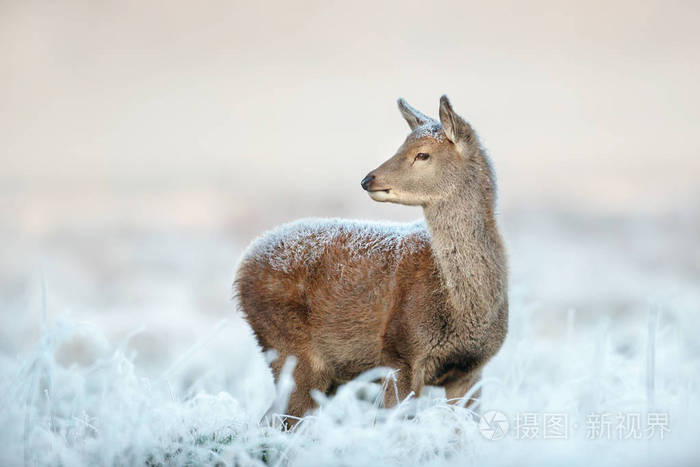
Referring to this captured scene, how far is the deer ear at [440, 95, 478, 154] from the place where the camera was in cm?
488

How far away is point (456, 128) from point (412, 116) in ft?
1.92

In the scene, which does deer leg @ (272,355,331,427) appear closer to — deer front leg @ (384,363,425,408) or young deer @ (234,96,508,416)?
young deer @ (234,96,508,416)

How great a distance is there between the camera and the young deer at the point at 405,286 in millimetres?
4758

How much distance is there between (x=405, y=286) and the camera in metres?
4.86

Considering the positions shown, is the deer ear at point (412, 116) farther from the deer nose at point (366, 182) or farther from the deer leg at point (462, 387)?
the deer leg at point (462, 387)

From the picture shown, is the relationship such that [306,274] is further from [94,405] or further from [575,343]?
[575,343]

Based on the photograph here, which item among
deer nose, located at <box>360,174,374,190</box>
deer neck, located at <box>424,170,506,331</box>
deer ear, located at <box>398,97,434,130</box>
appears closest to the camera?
deer neck, located at <box>424,170,506,331</box>

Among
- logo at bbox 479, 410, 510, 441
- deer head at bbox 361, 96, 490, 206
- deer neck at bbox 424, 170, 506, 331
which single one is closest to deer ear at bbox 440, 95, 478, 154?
deer head at bbox 361, 96, 490, 206

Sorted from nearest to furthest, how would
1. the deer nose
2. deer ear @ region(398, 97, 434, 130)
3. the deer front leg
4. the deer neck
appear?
the deer front leg, the deer neck, the deer nose, deer ear @ region(398, 97, 434, 130)

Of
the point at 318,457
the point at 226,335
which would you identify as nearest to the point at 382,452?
the point at 318,457

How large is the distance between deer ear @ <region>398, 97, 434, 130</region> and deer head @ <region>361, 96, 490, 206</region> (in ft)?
1.34

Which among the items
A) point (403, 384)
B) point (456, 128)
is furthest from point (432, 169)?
point (403, 384)

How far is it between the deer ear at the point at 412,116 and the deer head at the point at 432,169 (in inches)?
16.1

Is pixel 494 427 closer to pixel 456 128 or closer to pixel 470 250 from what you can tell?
pixel 470 250
